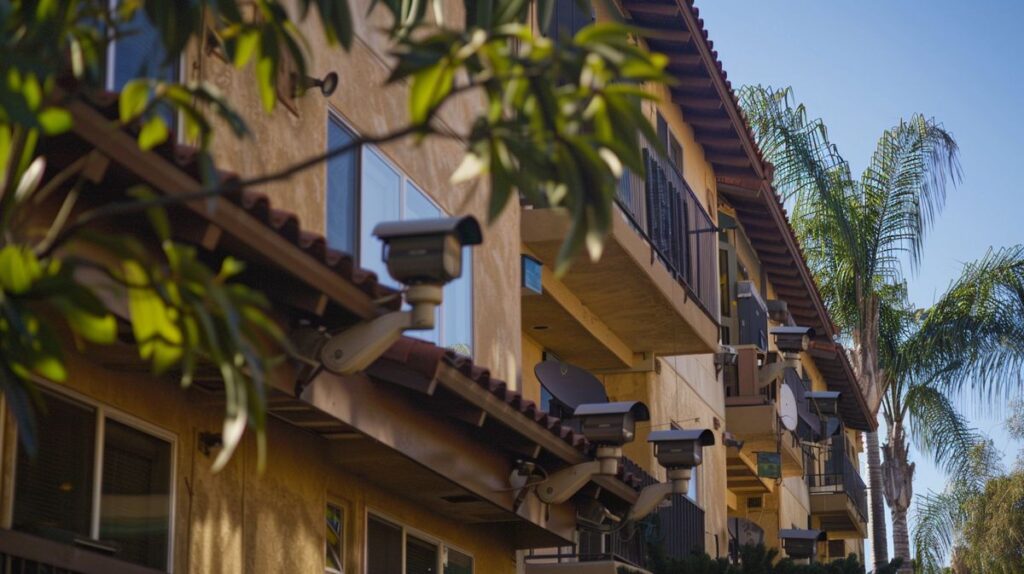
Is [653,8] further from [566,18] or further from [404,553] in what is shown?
[404,553]

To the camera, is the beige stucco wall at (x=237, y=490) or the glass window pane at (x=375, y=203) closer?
the beige stucco wall at (x=237, y=490)

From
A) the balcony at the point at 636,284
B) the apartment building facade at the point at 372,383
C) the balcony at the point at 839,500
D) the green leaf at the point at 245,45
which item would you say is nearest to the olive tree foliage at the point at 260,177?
the green leaf at the point at 245,45

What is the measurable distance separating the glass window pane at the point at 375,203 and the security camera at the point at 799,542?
17.0 m

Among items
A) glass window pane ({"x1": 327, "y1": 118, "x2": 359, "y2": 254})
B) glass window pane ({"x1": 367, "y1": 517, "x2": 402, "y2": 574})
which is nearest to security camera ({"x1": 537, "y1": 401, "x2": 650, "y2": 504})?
glass window pane ({"x1": 367, "y1": 517, "x2": 402, "y2": 574})

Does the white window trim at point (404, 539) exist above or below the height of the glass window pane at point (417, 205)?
below

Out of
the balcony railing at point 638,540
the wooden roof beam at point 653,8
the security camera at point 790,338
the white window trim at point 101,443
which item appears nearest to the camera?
the white window trim at point 101,443

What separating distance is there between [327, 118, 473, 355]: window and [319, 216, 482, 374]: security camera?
1.91m

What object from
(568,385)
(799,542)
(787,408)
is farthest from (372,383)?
(799,542)

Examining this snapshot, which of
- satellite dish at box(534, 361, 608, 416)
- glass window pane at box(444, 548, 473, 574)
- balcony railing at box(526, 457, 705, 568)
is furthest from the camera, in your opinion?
balcony railing at box(526, 457, 705, 568)

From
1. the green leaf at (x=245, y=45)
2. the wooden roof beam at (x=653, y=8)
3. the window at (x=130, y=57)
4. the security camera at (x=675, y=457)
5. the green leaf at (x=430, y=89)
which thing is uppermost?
the wooden roof beam at (x=653, y=8)

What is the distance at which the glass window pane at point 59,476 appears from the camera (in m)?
7.79

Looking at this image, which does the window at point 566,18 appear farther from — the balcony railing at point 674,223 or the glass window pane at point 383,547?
the glass window pane at point 383,547

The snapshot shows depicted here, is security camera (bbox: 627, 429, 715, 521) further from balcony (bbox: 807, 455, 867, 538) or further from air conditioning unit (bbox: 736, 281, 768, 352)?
balcony (bbox: 807, 455, 867, 538)

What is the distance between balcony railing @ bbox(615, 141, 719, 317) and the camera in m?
18.1
